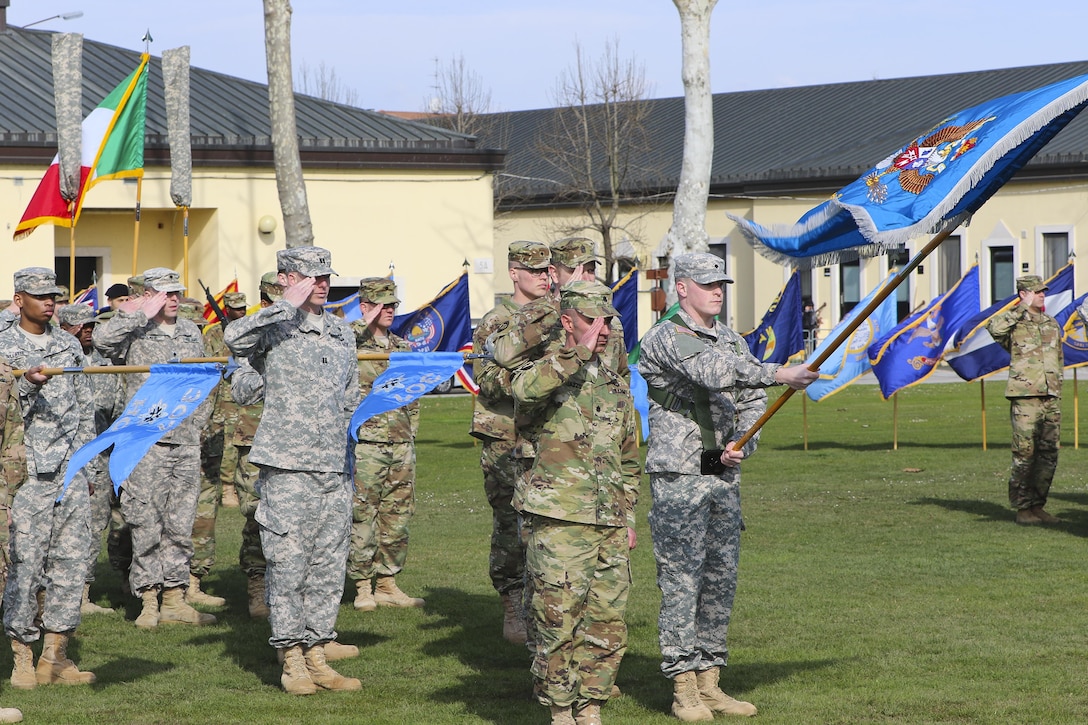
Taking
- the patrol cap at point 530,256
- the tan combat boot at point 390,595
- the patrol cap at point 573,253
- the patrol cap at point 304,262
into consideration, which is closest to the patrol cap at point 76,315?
the patrol cap at point 304,262

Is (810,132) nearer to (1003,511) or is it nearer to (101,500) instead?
(1003,511)

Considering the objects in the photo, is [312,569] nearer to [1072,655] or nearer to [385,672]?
[385,672]

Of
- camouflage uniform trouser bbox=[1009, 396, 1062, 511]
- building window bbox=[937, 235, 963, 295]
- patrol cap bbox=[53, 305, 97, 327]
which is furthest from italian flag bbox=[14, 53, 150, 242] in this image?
building window bbox=[937, 235, 963, 295]

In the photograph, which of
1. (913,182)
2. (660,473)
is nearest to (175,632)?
(660,473)

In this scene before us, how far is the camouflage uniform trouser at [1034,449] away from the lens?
1312cm

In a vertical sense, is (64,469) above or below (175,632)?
above

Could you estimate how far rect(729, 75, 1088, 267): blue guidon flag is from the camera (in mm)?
6660

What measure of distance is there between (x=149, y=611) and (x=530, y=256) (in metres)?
3.86

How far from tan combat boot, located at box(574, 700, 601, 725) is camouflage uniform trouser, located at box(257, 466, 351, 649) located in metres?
1.81

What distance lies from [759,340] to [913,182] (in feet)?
41.5

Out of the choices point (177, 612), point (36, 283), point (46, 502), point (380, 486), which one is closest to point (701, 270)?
point (36, 283)

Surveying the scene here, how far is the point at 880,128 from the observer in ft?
148

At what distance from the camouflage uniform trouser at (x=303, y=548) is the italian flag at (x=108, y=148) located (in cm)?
814

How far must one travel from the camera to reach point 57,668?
8008 mm
